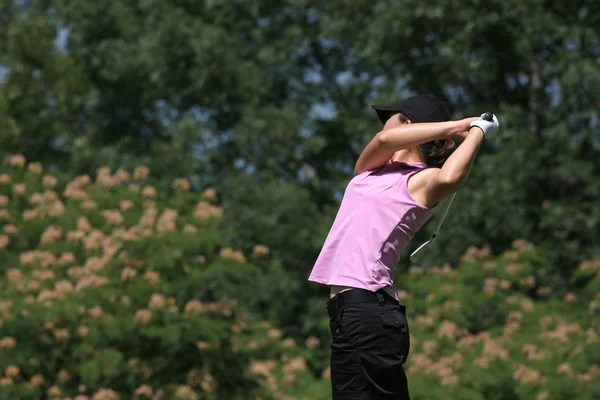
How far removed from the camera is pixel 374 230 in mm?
3684

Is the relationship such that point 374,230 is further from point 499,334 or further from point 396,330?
point 499,334

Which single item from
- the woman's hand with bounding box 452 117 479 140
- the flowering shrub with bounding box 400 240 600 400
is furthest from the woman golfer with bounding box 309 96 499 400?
the flowering shrub with bounding box 400 240 600 400

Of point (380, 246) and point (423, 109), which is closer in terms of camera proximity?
point (380, 246)

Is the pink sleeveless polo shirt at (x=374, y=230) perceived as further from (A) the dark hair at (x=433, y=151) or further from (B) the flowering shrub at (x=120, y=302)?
(B) the flowering shrub at (x=120, y=302)

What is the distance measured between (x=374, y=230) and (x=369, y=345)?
38cm

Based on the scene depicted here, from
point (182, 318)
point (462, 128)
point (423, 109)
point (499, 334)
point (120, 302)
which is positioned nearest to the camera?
point (462, 128)

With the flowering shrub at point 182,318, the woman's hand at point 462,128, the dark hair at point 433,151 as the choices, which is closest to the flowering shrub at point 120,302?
the flowering shrub at point 182,318

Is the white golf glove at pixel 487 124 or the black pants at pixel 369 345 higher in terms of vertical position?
the white golf glove at pixel 487 124

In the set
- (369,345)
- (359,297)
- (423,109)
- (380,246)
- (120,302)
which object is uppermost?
(120,302)

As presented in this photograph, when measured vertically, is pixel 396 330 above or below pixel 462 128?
below

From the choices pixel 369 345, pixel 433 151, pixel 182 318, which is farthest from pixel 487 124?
pixel 182 318

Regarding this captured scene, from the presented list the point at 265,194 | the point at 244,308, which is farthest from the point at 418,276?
the point at 265,194

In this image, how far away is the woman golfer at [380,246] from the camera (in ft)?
11.9

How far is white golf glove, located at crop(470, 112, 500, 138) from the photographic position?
11.7 feet
